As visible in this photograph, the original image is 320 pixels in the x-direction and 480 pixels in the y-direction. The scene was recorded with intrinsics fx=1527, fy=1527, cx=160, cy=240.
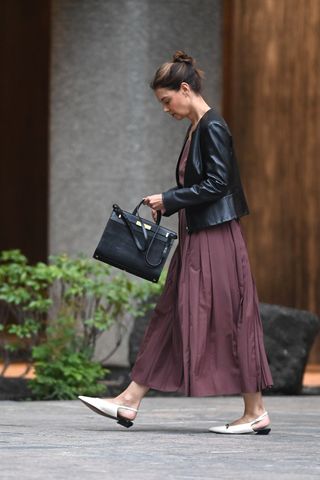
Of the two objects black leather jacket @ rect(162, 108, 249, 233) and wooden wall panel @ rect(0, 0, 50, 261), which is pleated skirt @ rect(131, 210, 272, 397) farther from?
wooden wall panel @ rect(0, 0, 50, 261)

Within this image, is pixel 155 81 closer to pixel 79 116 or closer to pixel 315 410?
pixel 315 410

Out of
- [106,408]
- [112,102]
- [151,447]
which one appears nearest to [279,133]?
[112,102]

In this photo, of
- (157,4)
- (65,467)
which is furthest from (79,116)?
(65,467)

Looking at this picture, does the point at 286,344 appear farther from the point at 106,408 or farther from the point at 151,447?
the point at 151,447

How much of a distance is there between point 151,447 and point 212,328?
Result: 36.5 inches

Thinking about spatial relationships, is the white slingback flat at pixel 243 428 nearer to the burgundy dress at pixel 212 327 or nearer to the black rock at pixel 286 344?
the burgundy dress at pixel 212 327

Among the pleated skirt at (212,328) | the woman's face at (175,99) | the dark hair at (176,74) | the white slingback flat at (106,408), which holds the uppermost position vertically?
the dark hair at (176,74)

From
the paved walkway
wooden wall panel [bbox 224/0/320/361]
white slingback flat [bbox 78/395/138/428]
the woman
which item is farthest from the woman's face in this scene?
wooden wall panel [bbox 224/0/320/361]

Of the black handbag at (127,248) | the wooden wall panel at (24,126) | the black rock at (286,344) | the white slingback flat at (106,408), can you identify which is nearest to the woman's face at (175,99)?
the black handbag at (127,248)

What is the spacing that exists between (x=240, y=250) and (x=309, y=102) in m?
4.98

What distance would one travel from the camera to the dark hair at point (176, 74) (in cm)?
742

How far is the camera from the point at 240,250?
7.45 metres

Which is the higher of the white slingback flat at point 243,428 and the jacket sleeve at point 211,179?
the jacket sleeve at point 211,179

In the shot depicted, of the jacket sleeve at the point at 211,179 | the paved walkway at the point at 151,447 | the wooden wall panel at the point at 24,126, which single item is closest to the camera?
the paved walkway at the point at 151,447
